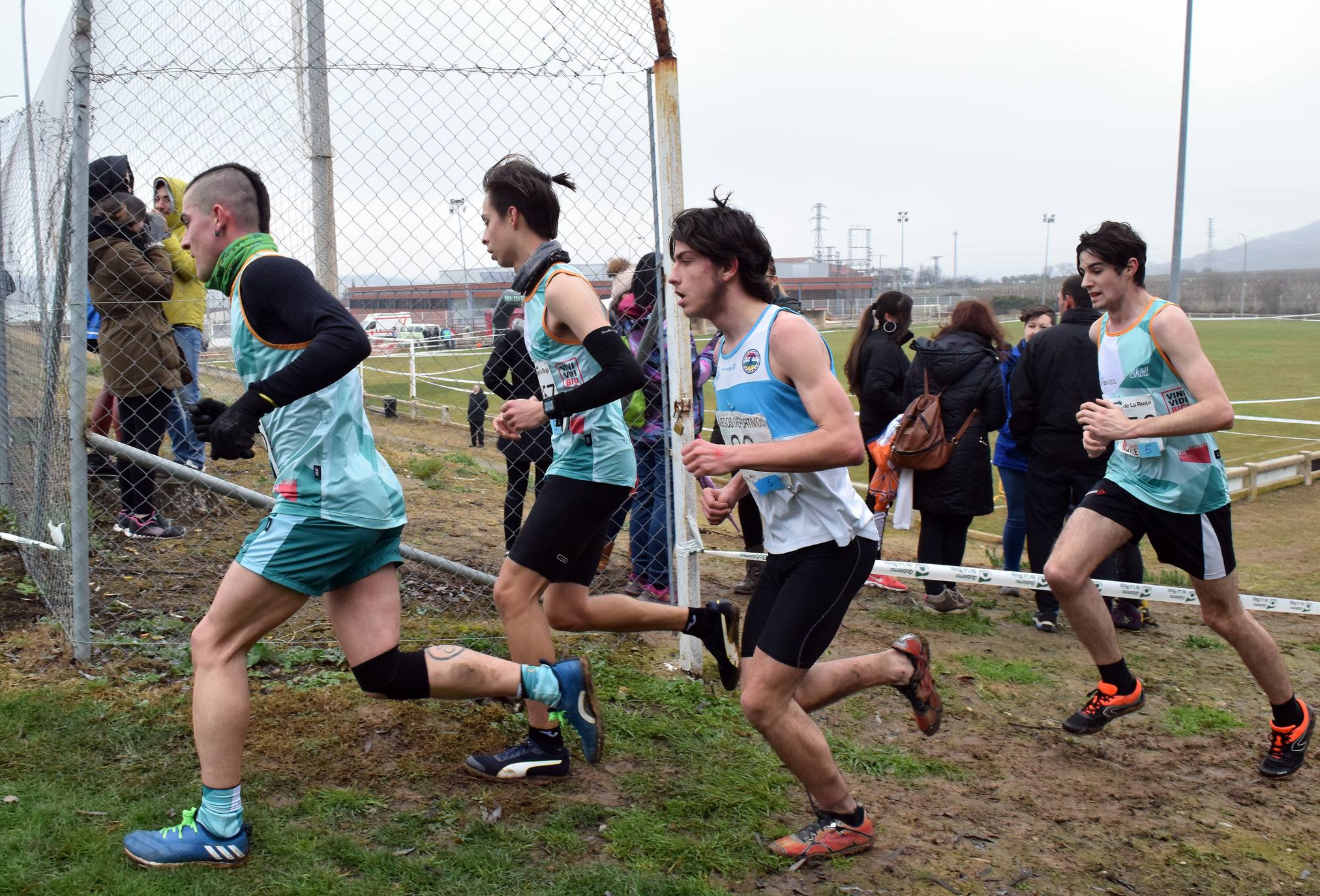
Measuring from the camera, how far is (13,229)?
19.2 ft

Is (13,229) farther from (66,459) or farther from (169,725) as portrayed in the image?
(169,725)

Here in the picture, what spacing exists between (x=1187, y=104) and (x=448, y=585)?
1450cm

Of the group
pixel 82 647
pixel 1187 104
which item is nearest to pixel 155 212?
pixel 82 647

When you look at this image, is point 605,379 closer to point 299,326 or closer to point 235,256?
point 299,326

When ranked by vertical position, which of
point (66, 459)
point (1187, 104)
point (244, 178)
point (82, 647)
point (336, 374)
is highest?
point (1187, 104)

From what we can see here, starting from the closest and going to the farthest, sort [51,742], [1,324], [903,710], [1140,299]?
[51,742]
[1140,299]
[903,710]
[1,324]

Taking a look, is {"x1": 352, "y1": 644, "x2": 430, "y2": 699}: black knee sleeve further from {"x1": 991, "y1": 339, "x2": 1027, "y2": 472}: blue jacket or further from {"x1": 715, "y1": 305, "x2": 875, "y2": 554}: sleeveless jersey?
{"x1": 991, "y1": 339, "x2": 1027, "y2": 472}: blue jacket

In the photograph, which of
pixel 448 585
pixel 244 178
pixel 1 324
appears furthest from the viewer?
pixel 1 324

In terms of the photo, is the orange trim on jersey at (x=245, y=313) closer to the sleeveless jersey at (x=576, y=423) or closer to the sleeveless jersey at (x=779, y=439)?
the sleeveless jersey at (x=576, y=423)

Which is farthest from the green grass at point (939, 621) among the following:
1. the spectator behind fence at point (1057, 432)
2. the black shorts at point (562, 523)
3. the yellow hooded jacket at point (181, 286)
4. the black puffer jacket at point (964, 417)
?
the yellow hooded jacket at point (181, 286)

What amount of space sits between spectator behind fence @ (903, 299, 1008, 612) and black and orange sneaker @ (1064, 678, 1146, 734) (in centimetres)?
190

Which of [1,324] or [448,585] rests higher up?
[1,324]

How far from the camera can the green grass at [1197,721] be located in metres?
4.37

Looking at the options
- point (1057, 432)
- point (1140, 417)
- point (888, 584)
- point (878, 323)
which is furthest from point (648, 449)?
point (1140, 417)
